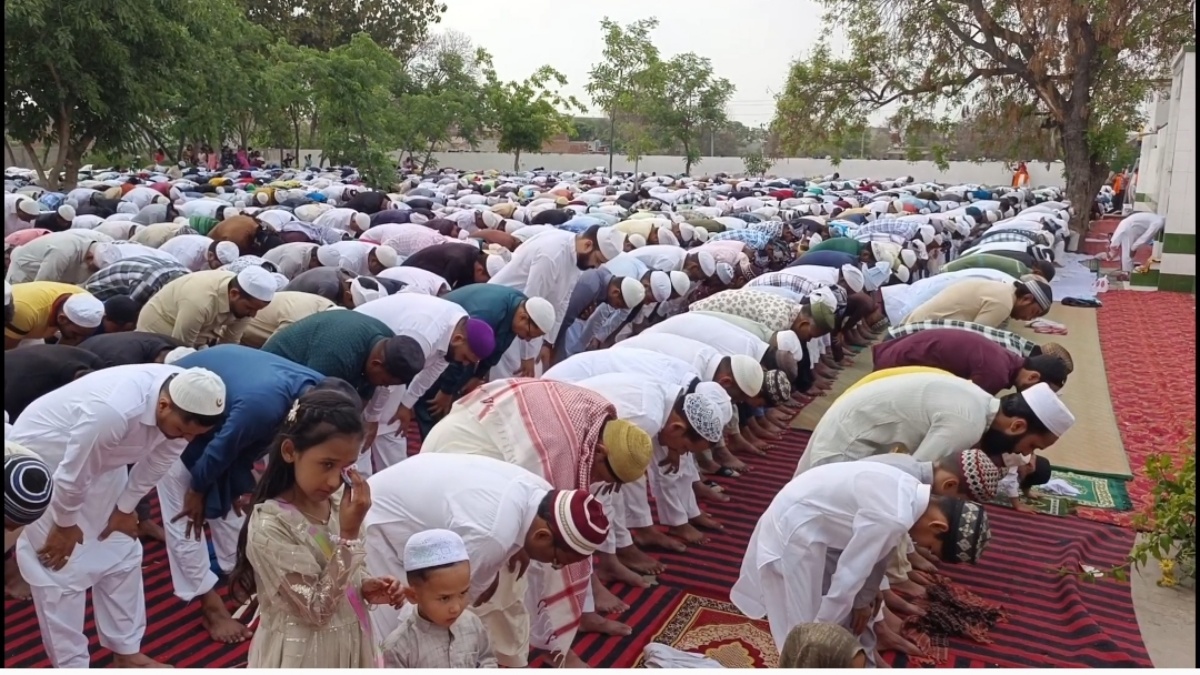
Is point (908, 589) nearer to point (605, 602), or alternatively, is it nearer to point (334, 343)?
point (605, 602)

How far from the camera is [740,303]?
17.5 feet

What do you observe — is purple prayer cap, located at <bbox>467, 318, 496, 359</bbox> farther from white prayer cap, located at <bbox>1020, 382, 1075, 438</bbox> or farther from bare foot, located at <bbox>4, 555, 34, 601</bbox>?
white prayer cap, located at <bbox>1020, 382, 1075, 438</bbox>

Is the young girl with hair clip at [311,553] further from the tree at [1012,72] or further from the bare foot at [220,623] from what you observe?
the tree at [1012,72]

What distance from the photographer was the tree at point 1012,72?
12.5m

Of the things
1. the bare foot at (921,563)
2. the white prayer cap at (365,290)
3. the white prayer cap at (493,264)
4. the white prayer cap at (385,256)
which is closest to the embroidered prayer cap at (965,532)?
the bare foot at (921,563)

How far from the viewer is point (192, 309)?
4.40 meters

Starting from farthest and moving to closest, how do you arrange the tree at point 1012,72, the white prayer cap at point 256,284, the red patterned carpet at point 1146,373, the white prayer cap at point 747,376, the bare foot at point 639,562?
the tree at point 1012,72, the red patterned carpet at point 1146,373, the white prayer cap at point 256,284, the white prayer cap at point 747,376, the bare foot at point 639,562

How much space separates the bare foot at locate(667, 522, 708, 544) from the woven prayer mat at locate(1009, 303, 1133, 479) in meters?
2.11

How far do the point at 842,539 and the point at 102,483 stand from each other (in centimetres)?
209

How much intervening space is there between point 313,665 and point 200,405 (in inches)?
41.6

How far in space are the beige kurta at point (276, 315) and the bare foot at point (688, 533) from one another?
1.88m

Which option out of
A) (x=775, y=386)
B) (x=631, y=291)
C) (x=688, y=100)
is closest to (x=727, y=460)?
(x=775, y=386)

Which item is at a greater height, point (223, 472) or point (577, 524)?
point (577, 524)

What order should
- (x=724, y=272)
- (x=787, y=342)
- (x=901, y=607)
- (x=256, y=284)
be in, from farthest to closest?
(x=724, y=272) → (x=787, y=342) → (x=256, y=284) → (x=901, y=607)
